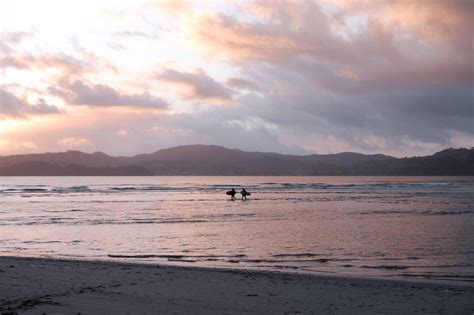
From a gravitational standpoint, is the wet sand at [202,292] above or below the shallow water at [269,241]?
above

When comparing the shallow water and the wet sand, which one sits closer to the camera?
the wet sand

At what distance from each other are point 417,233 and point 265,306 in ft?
57.6

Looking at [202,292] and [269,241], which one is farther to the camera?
[269,241]

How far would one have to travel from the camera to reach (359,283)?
13.7m

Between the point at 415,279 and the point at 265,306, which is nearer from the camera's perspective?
the point at 265,306

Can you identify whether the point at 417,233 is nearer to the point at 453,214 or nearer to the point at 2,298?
the point at 453,214

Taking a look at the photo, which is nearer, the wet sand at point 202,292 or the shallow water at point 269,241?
the wet sand at point 202,292

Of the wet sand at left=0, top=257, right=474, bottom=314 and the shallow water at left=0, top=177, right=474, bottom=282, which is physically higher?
the wet sand at left=0, top=257, right=474, bottom=314

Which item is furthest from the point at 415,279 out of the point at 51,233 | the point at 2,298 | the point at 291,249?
the point at 51,233

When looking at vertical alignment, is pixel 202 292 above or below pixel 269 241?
above

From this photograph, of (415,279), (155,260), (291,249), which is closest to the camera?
(415,279)

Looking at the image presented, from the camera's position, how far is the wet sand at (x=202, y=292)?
9922 millimetres

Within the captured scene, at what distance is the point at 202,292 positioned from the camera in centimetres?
1179

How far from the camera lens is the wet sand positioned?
992 cm
